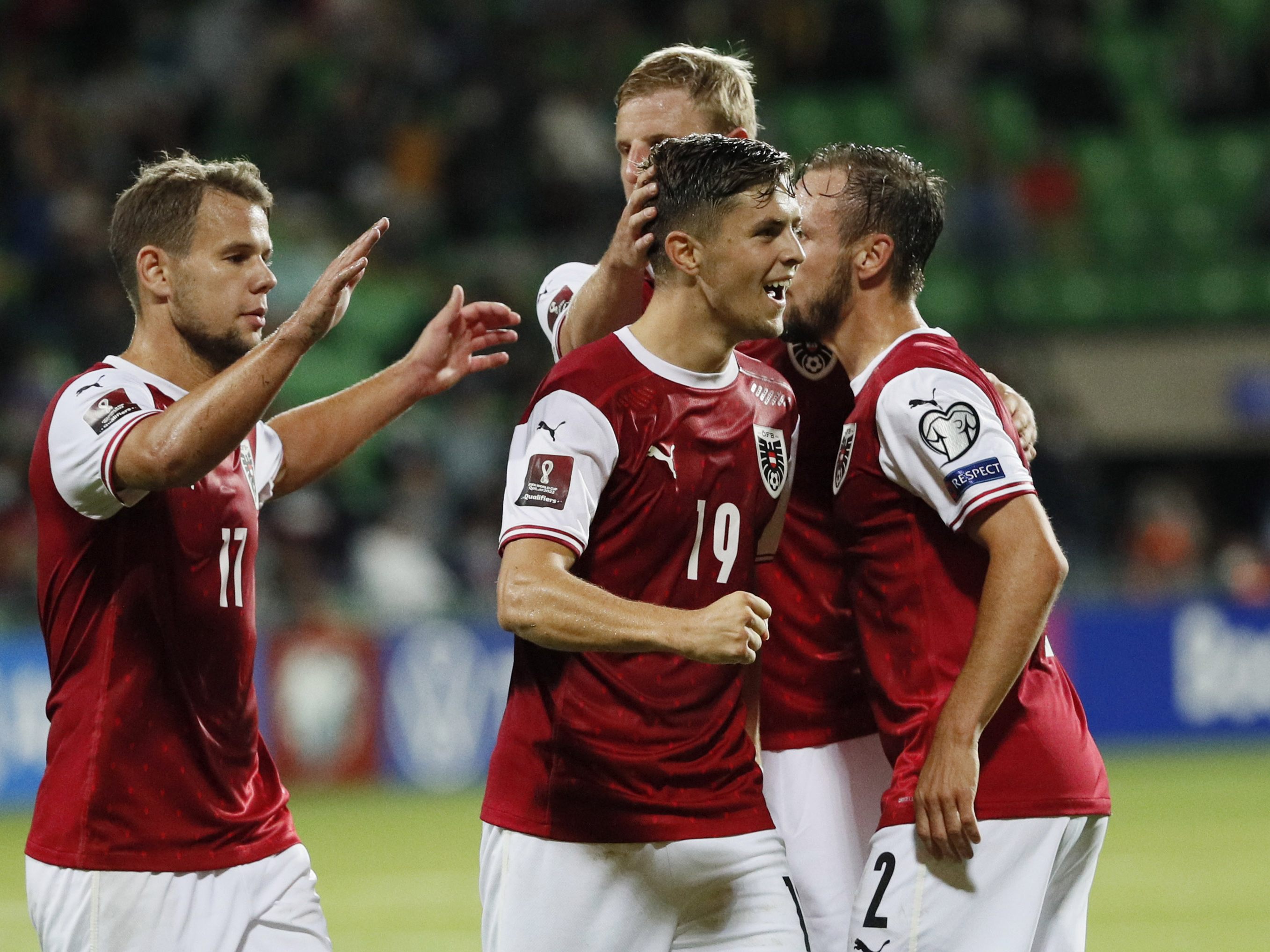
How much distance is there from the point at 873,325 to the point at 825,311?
116 millimetres

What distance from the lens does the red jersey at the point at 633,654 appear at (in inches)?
148

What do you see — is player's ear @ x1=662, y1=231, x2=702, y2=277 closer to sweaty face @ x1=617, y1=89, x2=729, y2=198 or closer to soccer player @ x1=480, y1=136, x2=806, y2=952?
soccer player @ x1=480, y1=136, x2=806, y2=952

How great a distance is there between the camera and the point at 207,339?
418cm

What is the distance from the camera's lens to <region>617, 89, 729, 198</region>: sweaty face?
4516 mm

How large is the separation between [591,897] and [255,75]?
13475mm

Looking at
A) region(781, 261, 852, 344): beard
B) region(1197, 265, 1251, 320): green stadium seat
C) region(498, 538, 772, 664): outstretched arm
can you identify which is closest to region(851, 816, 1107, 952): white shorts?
region(498, 538, 772, 664): outstretched arm

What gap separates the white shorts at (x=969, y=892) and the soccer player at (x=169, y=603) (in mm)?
1333

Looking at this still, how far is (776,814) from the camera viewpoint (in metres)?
4.35

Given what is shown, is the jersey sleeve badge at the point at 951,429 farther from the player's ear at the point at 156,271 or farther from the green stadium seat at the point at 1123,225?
the green stadium seat at the point at 1123,225

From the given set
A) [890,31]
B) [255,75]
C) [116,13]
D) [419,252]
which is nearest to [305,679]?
[419,252]

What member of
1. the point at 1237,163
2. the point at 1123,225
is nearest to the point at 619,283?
the point at 1123,225

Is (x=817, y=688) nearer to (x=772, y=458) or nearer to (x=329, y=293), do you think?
(x=772, y=458)

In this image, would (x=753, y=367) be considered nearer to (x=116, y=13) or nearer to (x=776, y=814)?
(x=776, y=814)

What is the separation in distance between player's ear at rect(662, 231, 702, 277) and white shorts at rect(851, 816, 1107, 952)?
4.09 feet
